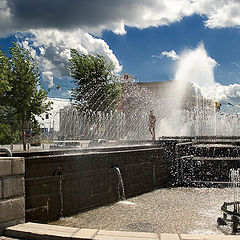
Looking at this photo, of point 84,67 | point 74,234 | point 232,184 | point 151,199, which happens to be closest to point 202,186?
point 232,184

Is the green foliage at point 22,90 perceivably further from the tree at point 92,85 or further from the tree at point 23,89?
the tree at point 92,85

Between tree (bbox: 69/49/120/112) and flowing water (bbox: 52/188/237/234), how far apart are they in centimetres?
3051

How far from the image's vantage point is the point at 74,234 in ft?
14.0

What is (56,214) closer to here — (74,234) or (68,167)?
(68,167)

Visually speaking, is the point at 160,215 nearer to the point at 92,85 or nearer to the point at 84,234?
the point at 84,234

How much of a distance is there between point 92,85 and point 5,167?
35248mm

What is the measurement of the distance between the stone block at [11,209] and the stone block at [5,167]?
1.27ft

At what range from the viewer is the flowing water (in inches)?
235

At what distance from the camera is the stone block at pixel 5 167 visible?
476 cm

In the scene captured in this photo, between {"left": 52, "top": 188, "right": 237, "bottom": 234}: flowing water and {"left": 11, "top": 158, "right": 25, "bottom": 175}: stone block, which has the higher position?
{"left": 11, "top": 158, "right": 25, "bottom": 175}: stone block

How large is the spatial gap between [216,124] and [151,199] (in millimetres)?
22542

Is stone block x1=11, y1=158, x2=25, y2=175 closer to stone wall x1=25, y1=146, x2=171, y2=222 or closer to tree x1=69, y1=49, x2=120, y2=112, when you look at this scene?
stone wall x1=25, y1=146, x2=171, y2=222

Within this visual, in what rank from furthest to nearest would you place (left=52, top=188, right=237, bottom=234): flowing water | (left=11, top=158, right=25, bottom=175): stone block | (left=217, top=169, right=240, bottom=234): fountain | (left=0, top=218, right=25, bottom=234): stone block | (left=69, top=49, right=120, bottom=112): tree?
1. (left=69, top=49, right=120, bottom=112): tree
2. (left=52, top=188, right=237, bottom=234): flowing water
3. (left=217, top=169, right=240, bottom=234): fountain
4. (left=11, top=158, right=25, bottom=175): stone block
5. (left=0, top=218, right=25, bottom=234): stone block

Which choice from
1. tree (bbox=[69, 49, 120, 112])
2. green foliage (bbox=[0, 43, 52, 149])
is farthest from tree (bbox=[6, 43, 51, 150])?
tree (bbox=[69, 49, 120, 112])
